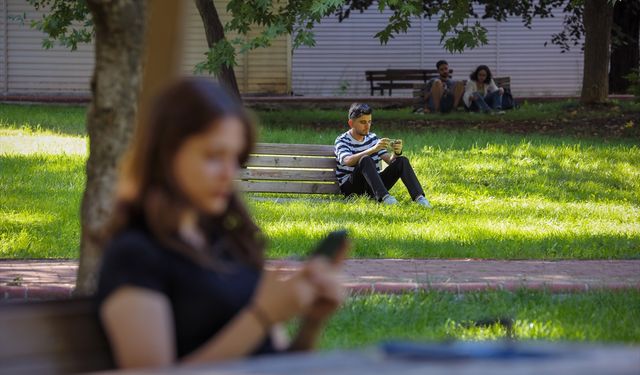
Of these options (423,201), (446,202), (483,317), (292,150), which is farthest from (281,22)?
(483,317)

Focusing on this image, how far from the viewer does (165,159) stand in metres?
2.80

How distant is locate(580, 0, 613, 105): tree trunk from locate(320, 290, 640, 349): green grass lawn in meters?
15.3

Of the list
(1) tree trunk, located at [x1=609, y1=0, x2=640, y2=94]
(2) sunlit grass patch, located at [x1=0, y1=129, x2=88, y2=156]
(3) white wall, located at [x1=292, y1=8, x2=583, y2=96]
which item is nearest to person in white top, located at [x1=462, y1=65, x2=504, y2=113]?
(1) tree trunk, located at [x1=609, y1=0, x2=640, y2=94]

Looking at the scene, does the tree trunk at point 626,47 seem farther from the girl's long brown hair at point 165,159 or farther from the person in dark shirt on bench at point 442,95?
the girl's long brown hair at point 165,159

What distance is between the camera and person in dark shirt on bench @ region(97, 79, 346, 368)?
106 inches

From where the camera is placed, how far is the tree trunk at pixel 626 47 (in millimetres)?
29594

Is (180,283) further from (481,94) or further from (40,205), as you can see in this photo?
(481,94)

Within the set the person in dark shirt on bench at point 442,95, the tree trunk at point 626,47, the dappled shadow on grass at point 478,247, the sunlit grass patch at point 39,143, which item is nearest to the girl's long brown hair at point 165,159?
the dappled shadow on grass at point 478,247

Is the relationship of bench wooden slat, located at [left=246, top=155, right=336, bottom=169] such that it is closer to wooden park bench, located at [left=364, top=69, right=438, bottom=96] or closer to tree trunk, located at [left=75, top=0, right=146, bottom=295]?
tree trunk, located at [left=75, top=0, right=146, bottom=295]

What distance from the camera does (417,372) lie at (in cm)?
229

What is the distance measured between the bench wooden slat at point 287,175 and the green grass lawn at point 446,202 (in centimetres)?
43

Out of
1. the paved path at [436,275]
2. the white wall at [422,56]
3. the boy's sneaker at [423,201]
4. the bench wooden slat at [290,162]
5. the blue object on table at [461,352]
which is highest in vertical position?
the white wall at [422,56]

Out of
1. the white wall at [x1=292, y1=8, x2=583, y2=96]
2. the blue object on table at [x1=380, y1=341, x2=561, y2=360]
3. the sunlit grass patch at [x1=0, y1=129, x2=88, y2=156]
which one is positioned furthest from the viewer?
the white wall at [x1=292, y1=8, x2=583, y2=96]

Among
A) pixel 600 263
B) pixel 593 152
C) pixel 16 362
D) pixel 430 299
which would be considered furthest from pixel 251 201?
pixel 16 362
